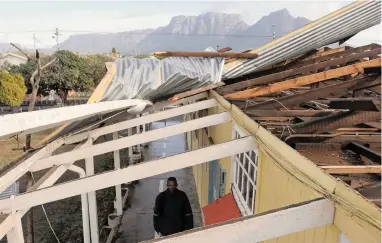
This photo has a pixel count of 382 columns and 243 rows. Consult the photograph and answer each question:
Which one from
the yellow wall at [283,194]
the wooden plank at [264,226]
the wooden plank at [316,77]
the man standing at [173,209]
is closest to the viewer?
the wooden plank at [264,226]

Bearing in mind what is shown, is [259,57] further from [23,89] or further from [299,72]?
[23,89]

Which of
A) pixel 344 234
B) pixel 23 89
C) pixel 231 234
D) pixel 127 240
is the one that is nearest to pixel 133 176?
pixel 231 234

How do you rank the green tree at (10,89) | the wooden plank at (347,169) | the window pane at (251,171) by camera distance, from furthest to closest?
the green tree at (10,89) → the window pane at (251,171) → the wooden plank at (347,169)

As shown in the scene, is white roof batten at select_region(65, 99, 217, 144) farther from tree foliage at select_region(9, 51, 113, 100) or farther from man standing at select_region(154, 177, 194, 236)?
tree foliage at select_region(9, 51, 113, 100)

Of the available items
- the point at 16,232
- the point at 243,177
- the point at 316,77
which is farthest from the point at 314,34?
the point at 16,232

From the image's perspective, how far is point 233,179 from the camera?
4.95m

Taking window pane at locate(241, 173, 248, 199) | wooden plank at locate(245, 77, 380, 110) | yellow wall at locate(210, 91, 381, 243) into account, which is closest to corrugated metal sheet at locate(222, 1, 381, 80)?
wooden plank at locate(245, 77, 380, 110)

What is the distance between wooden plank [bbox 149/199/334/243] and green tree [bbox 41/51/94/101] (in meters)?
34.9

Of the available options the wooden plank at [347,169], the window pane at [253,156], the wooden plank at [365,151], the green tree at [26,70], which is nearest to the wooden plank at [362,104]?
the wooden plank at [365,151]

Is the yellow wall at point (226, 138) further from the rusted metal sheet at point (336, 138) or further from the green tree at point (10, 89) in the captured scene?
the green tree at point (10, 89)

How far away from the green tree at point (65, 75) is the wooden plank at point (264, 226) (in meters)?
34.9

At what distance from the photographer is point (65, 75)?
34156 mm

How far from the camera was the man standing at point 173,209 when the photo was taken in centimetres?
524

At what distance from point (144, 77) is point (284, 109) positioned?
2437 mm
